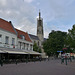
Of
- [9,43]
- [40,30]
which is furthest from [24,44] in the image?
[40,30]

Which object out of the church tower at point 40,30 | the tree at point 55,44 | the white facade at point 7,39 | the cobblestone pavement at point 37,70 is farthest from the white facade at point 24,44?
the church tower at point 40,30

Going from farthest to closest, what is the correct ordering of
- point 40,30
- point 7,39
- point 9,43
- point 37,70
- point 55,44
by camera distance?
point 40,30, point 55,44, point 9,43, point 7,39, point 37,70

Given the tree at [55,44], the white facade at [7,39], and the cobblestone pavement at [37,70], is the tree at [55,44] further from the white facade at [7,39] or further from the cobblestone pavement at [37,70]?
the cobblestone pavement at [37,70]

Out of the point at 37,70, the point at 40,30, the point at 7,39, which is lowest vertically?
the point at 37,70

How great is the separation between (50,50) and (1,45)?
33.7 m

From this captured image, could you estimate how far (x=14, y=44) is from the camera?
32.4 metres

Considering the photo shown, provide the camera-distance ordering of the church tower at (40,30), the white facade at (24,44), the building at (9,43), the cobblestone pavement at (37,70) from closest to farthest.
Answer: the cobblestone pavement at (37,70) < the building at (9,43) < the white facade at (24,44) < the church tower at (40,30)

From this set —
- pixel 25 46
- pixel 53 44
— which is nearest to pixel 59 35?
pixel 53 44

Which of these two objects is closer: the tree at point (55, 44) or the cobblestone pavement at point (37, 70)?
the cobblestone pavement at point (37, 70)

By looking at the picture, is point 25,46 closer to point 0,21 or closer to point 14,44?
point 14,44

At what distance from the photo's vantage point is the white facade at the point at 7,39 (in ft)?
91.4

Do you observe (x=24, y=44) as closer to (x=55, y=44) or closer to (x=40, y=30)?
(x=55, y=44)

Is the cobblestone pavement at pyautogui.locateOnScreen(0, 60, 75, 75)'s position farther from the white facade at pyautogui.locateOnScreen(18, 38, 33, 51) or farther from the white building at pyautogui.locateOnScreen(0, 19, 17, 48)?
the white facade at pyautogui.locateOnScreen(18, 38, 33, 51)

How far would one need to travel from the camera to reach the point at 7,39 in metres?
30.1
